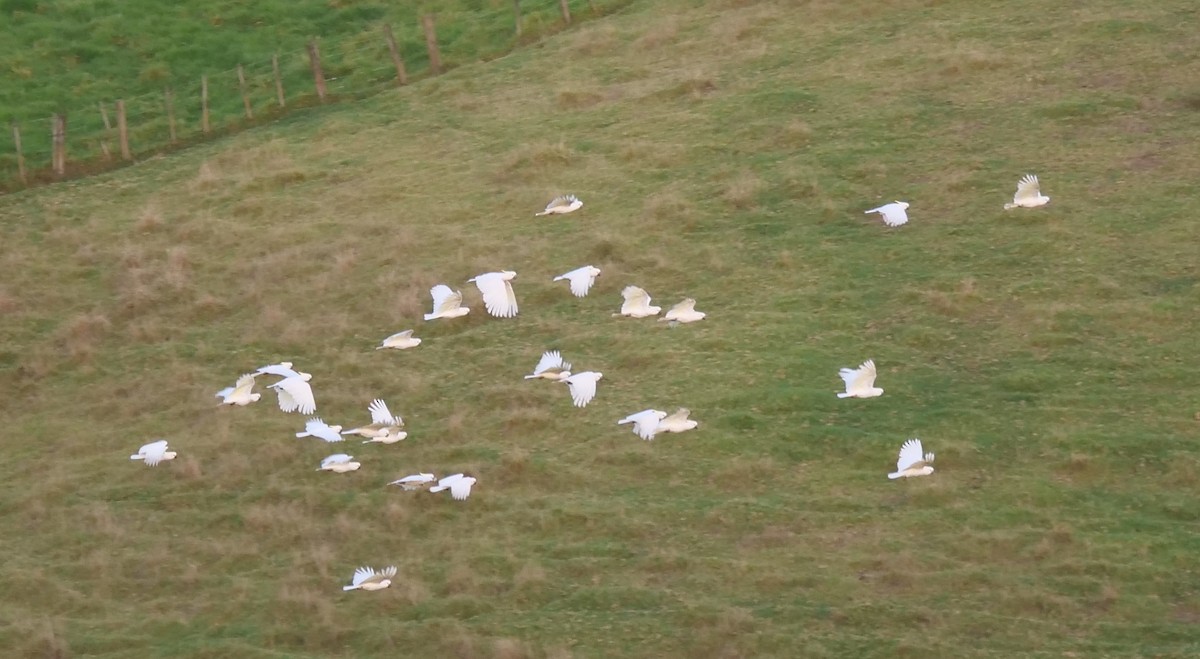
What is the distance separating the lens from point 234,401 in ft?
48.8

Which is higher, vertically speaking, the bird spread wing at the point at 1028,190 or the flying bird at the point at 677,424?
the bird spread wing at the point at 1028,190

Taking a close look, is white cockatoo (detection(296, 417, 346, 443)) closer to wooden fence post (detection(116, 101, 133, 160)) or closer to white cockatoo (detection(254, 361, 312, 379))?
white cockatoo (detection(254, 361, 312, 379))

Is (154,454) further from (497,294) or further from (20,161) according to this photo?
(20,161)

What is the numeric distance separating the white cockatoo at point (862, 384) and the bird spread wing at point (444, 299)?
4.25m

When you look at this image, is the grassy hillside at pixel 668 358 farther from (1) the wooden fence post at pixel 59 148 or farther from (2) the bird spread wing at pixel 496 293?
(1) the wooden fence post at pixel 59 148

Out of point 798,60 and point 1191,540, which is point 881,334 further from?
point 798,60

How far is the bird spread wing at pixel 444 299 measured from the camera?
51.6 feet

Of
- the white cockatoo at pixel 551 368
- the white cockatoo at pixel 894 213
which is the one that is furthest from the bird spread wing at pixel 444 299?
the white cockatoo at pixel 894 213

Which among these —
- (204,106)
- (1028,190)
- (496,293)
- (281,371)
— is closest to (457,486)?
(281,371)

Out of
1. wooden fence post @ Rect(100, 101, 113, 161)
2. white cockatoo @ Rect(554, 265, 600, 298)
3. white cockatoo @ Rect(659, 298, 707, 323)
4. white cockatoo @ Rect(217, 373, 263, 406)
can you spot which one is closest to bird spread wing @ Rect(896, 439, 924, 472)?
white cockatoo @ Rect(659, 298, 707, 323)

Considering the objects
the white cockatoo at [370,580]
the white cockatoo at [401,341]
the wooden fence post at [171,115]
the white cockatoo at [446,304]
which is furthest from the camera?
the wooden fence post at [171,115]

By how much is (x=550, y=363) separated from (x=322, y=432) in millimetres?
2145

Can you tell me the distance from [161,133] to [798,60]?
9259 mm

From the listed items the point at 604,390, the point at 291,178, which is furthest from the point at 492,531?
the point at 291,178
